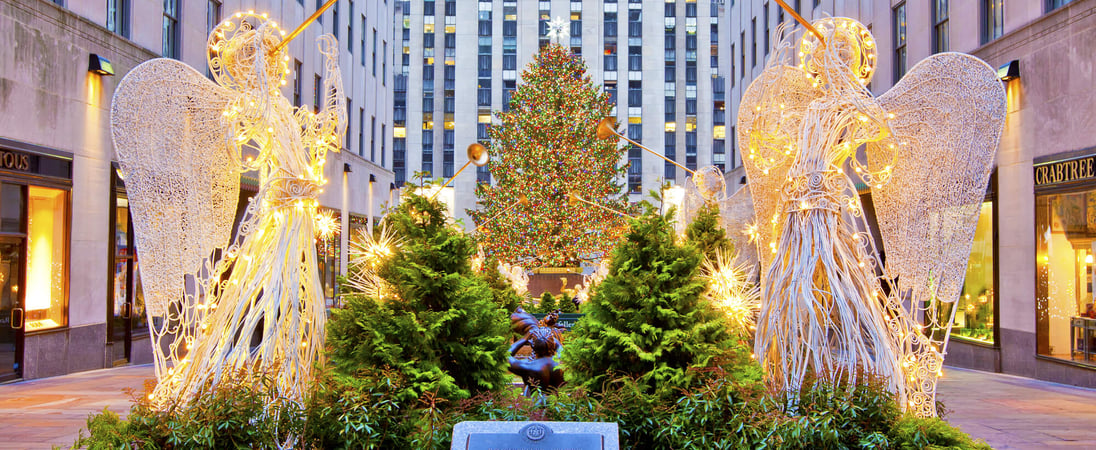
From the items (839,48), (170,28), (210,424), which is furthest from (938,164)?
(170,28)

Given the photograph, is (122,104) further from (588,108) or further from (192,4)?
(588,108)

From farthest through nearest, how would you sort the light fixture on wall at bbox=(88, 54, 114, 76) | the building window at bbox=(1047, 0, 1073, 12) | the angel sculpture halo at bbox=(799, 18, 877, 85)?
the light fixture on wall at bbox=(88, 54, 114, 76) → the building window at bbox=(1047, 0, 1073, 12) → the angel sculpture halo at bbox=(799, 18, 877, 85)

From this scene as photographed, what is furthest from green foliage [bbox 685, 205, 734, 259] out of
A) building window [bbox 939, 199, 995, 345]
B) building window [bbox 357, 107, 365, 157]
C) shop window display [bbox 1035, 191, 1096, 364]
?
building window [bbox 357, 107, 365, 157]

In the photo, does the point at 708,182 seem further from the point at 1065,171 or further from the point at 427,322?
the point at 427,322

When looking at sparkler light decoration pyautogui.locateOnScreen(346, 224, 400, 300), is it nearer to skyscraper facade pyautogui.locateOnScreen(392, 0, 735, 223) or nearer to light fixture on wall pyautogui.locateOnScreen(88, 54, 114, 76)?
light fixture on wall pyautogui.locateOnScreen(88, 54, 114, 76)

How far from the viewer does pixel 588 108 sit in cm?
2717

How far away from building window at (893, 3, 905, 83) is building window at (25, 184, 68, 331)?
16.7 metres

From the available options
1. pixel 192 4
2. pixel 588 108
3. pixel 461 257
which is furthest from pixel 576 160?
pixel 461 257

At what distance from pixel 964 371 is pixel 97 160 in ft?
52.8

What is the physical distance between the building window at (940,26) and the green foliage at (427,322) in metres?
12.5

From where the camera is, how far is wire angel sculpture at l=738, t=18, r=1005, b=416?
670 centimetres

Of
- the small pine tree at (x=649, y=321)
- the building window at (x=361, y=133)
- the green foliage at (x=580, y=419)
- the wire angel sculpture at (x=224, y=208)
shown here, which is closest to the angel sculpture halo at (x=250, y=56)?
the wire angel sculpture at (x=224, y=208)

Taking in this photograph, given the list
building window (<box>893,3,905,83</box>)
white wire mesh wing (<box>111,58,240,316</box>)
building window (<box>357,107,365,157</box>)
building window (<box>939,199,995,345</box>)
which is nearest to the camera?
white wire mesh wing (<box>111,58,240,316</box>)

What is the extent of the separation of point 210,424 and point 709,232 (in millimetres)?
10089
